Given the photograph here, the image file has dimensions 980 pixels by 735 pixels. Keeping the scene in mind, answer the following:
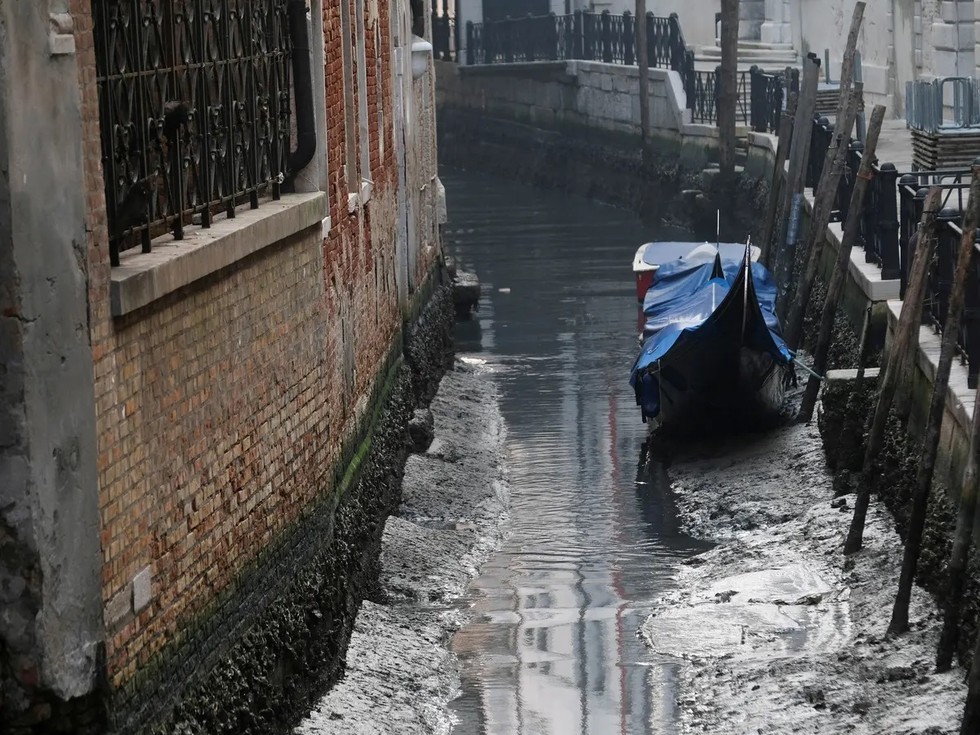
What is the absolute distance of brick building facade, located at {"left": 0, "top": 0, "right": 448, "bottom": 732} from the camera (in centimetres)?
519

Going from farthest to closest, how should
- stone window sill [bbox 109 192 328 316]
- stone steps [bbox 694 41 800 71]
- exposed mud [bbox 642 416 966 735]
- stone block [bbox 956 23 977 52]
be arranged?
stone steps [bbox 694 41 800 71] → stone block [bbox 956 23 977 52] → exposed mud [bbox 642 416 966 735] → stone window sill [bbox 109 192 328 316]

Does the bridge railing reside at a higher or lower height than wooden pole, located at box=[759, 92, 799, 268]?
higher

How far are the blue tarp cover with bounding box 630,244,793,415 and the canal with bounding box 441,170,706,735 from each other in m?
0.72

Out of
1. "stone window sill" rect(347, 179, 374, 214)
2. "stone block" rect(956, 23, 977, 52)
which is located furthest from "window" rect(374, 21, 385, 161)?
"stone block" rect(956, 23, 977, 52)

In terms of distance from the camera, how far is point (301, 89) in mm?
8688

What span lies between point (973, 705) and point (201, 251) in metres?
3.08

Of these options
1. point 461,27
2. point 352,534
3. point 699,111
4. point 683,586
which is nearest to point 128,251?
point 352,534

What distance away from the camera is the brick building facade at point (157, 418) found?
5.19 meters

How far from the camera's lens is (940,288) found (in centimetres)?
1039

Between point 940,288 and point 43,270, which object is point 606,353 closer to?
point 940,288

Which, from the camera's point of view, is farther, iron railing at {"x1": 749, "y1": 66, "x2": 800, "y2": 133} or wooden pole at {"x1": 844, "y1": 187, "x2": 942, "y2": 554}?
iron railing at {"x1": 749, "y1": 66, "x2": 800, "y2": 133}

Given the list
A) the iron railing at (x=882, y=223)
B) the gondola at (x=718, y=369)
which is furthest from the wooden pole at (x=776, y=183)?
the gondola at (x=718, y=369)

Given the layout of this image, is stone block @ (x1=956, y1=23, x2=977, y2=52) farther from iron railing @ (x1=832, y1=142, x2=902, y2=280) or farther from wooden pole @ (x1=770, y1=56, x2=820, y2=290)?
iron railing @ (x1=832, y1=142, x2=902, y2=280)

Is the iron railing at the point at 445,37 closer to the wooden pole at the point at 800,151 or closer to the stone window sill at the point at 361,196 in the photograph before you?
the wooden pole at the point at 800,151
